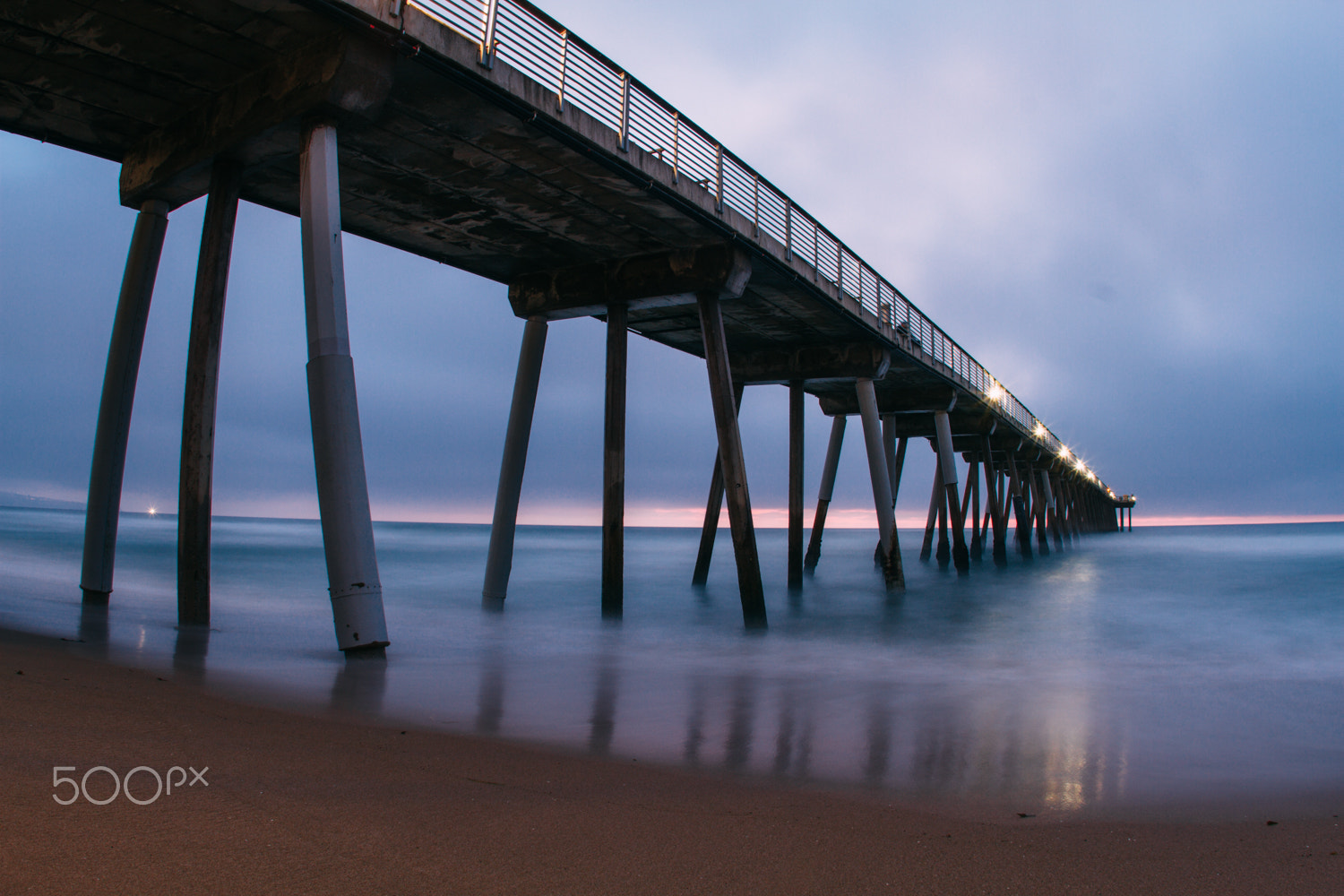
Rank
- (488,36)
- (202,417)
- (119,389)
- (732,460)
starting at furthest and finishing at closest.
→ (732,460) → (119,389) → (202,417) → (488,36)

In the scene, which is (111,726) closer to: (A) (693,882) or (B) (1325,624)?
(A) (693,882)

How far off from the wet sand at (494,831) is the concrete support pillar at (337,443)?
9.62 feet

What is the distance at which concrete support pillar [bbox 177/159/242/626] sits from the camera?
7.99m

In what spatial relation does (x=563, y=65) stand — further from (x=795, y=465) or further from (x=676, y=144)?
(x=795, y=465)

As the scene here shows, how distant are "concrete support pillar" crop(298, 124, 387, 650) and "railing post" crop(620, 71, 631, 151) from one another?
3.87 meters

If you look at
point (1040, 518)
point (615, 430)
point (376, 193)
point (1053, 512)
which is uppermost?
point (376, 193)


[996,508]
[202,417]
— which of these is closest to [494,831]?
[202,417]

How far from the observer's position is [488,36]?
783cm

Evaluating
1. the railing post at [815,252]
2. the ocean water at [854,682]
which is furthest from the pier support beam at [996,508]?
the railing post at [815,252]

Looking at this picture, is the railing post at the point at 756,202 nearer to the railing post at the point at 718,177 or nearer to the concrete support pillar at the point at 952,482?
the railing post at the point at 718,177

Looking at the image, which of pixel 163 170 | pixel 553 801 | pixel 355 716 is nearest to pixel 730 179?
pixel 163 170

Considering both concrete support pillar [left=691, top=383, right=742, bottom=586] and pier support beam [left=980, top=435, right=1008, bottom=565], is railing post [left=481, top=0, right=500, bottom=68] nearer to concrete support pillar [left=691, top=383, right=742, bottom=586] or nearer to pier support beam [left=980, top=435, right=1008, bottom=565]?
concrete support pillar [left=691, top=383, right=742, bottom=586]

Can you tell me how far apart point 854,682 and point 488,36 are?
8034 millimetres

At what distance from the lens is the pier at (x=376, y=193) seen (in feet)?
23.5
